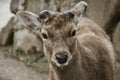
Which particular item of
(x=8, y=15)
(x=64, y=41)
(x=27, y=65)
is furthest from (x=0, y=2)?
(x=64, y=41)

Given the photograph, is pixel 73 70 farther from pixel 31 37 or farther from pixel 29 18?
pixel 31 37

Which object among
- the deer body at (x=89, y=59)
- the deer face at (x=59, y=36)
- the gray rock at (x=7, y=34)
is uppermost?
the deer face at (x=59, y=36)

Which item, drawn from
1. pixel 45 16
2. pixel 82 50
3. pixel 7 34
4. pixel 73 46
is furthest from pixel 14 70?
pixel 73 46

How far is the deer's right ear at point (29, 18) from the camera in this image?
20.7 ft

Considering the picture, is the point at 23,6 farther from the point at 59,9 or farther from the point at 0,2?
the point at 0,2

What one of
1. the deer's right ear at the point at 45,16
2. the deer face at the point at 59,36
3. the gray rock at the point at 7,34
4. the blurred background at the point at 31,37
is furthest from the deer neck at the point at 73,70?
the gray rock at the point at 7,34

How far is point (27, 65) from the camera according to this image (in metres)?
9.92

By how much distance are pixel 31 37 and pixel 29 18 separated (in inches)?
156

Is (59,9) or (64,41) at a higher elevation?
(64,41)

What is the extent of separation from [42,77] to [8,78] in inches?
26.2

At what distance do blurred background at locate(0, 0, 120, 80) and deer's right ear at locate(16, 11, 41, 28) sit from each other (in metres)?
2.38

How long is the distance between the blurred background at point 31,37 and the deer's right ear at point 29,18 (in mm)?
2378

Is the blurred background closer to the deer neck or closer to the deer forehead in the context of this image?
the deer neck

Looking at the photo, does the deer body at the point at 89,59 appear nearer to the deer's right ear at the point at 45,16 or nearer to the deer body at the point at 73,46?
the deer body at the point at 73,46
